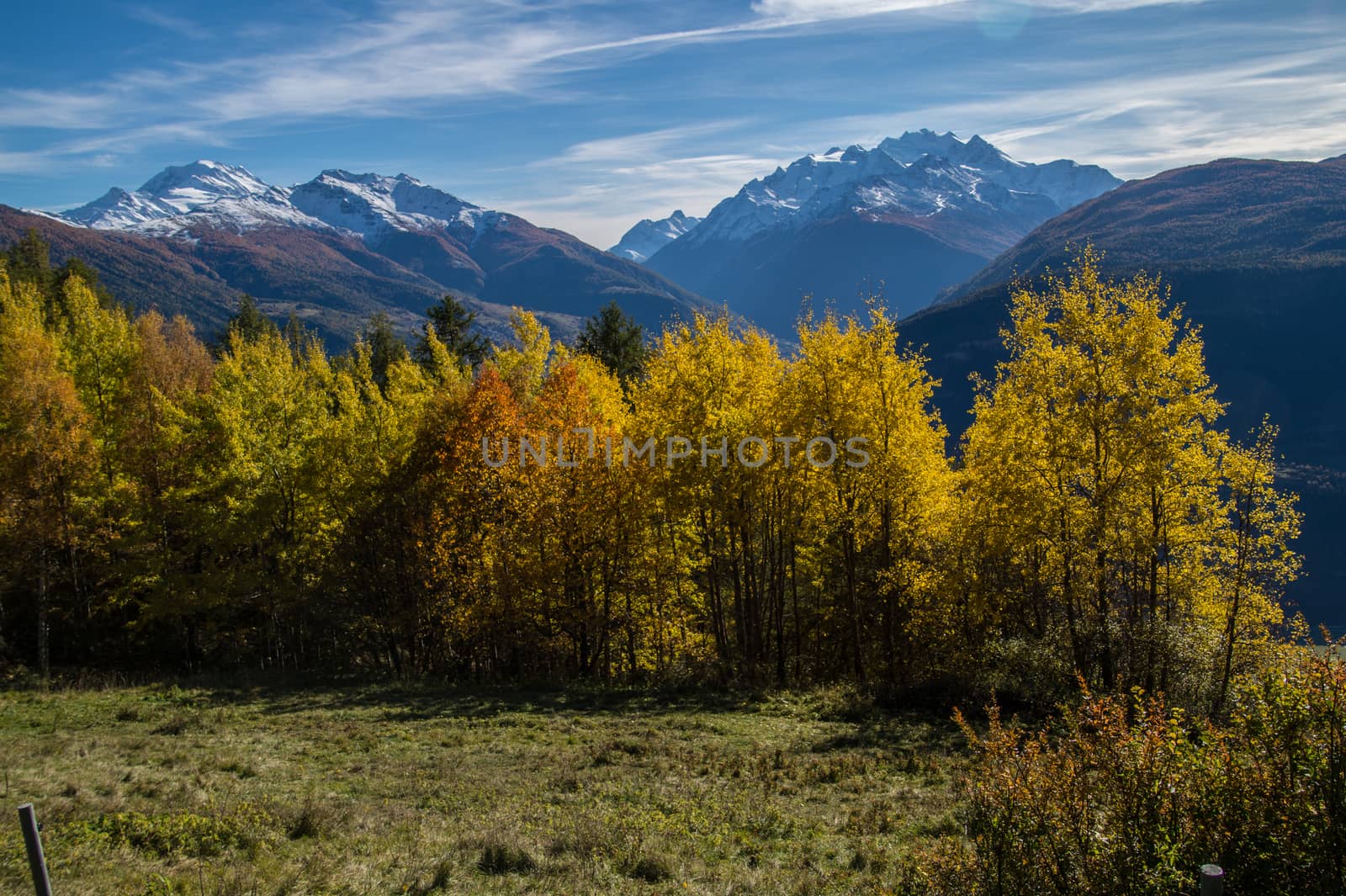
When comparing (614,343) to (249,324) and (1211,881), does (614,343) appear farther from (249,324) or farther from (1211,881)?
(1211,881)

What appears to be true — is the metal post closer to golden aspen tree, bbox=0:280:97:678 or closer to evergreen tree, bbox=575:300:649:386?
golden aspen tree, bbox=0:280:97:678

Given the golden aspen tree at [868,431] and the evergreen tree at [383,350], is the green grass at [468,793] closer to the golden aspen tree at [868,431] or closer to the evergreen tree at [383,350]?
the golden aspen tree at [868,431]

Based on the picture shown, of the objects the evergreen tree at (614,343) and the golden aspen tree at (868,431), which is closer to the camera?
the golden aspen tree at (868,431)

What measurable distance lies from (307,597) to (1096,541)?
28.2 m

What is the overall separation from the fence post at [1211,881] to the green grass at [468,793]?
4.06m

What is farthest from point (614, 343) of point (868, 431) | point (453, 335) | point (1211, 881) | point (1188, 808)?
point (1211, 881)

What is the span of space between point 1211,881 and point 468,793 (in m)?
11.3

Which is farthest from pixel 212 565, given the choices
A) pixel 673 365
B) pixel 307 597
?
pixel 673 365

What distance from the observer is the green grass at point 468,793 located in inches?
375

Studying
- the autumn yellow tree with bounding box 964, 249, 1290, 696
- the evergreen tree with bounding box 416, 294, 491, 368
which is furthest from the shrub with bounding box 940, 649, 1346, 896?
the evergreen tree with bounding box 416, 294, 491, 368

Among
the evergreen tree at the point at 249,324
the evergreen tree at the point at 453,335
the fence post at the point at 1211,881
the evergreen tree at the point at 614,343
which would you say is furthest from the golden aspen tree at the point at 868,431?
the evergreen tree at the point at 249,324

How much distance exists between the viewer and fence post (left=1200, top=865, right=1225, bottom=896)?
18.4 ft

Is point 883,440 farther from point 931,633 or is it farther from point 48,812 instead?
point 48,812

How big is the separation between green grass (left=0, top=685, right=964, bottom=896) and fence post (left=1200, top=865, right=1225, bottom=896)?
406 centimetres
